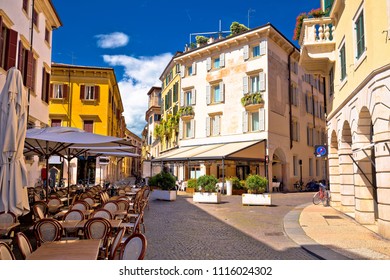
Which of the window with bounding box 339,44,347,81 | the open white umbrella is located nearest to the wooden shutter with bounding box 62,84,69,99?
the open white umbrella

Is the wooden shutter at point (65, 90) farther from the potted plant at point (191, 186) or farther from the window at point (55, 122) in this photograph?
the potted plant at point (191, 186)

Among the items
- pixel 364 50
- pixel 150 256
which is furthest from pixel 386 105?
pixel 150 256

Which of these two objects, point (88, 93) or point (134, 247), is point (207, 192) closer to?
point (88, 93)

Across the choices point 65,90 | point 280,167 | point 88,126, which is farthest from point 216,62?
point 88,126

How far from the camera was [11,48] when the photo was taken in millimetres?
10406

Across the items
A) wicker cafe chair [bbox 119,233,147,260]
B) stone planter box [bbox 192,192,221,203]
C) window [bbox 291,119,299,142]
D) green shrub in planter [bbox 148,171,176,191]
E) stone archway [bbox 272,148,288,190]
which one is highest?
window [bbox 291,119,299,142]

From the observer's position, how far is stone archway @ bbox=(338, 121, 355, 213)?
388 inches

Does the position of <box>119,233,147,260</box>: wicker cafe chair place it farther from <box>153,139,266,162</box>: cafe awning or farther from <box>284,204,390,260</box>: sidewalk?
<box>153,139,266,162</box>: cafe awning

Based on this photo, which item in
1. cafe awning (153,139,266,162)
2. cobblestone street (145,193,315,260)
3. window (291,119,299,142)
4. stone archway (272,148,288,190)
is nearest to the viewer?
cobblestone street (145,193,315,260)

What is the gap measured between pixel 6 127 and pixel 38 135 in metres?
1.96

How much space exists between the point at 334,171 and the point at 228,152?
276 inches

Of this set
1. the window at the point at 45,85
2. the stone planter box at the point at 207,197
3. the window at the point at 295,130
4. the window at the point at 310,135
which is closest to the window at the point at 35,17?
the window at the point at 45,85

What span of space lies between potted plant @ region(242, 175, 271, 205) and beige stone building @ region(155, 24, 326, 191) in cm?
405

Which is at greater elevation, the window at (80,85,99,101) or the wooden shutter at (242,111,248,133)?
the window at (80,85,99,101)
